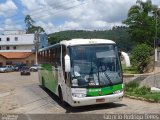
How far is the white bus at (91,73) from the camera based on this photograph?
15156 mm

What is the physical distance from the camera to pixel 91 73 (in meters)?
15.4

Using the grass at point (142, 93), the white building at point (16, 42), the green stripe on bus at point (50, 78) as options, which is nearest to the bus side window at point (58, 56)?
the green stripe on bus at point (50, 78)

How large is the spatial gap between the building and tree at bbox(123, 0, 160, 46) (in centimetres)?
3929

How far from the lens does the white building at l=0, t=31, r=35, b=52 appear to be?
10988 cm

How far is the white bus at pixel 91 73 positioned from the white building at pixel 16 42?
3694 inches

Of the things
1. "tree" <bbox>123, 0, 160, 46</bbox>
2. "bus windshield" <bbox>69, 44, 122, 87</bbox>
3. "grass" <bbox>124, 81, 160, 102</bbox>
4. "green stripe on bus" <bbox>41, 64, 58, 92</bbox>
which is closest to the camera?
"bus windshield" <bbox>69, 44, 122, 87</bbox>

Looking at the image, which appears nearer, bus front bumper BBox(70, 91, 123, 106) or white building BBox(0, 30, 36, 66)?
bus front bumper BBox(70, 91, 123, 106)

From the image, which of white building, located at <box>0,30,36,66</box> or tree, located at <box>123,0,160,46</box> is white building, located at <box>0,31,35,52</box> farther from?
tree, located at <box>123,0,160,46</box>

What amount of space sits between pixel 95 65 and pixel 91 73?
15.9 inches

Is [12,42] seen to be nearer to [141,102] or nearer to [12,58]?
[12,58]

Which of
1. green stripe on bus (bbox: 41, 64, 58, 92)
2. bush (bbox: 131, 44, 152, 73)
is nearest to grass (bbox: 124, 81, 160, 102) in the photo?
green stripe on bus (bbox: 41, 64, 58, 92)

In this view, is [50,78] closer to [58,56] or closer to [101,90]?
[58,56]

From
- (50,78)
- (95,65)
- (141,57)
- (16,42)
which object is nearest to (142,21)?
(141,57)

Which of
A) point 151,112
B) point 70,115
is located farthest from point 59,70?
point 151,112
